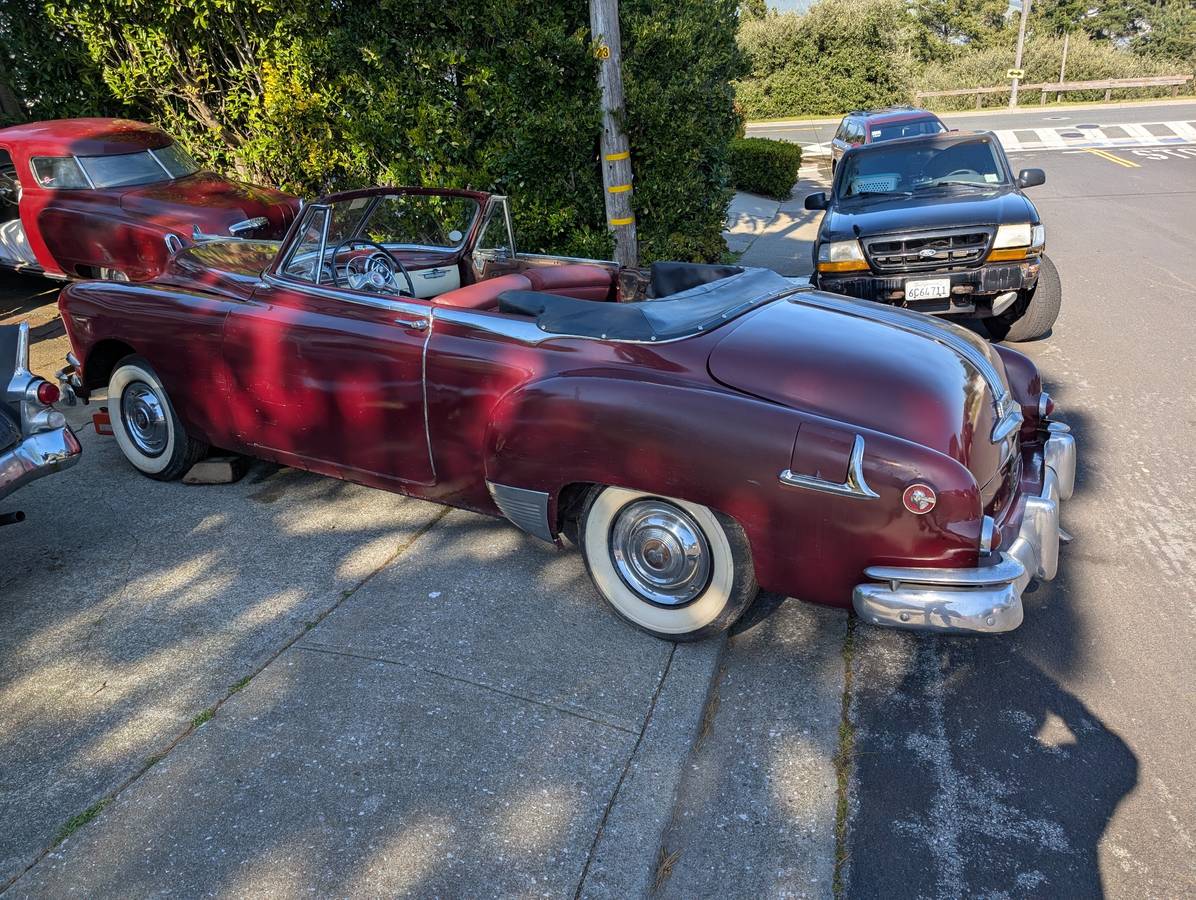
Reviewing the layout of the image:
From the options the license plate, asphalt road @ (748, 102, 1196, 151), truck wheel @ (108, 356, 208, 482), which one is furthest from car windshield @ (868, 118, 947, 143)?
truck wheel @ (108, 356, 208, 482)

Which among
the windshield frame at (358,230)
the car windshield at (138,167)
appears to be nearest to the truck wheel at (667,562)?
the windshield frame at (358,230)

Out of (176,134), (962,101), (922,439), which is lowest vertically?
(962,101)

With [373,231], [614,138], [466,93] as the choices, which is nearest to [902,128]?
[614,138]

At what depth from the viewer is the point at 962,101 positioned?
38.1 metres

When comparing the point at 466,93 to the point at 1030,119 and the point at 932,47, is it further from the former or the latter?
the point at 932,47

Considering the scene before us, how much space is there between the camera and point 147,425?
5.05 m

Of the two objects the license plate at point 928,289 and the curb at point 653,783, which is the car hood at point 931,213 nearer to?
the license plate at point 928,289

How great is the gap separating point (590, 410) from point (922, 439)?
1137 millimetres

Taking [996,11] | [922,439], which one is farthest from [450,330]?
[996,11]

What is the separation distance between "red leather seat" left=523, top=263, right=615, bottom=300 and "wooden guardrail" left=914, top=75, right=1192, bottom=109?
122 feet

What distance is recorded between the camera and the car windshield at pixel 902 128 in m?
16.1

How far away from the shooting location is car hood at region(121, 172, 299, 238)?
8289 mm

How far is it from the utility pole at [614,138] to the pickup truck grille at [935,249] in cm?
190

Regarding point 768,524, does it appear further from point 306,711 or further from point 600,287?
point 600,287
